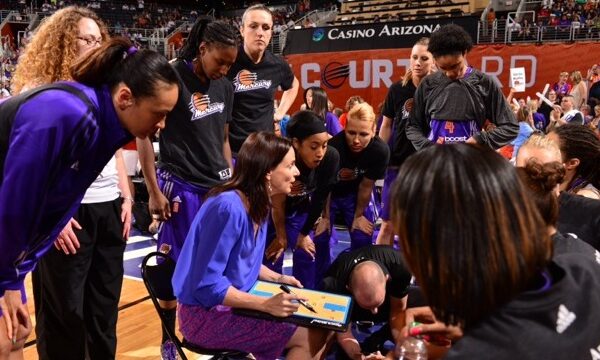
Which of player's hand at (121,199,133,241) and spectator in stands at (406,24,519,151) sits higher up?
spectator in stands at (406,24,519,151)

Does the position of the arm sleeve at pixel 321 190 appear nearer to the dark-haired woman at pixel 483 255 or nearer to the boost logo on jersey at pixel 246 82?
the boost logo on jersey at pixel 246 82

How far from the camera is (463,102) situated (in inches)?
130

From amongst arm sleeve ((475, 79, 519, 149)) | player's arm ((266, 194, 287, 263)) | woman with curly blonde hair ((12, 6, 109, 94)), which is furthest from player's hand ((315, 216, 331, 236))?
woman with curly blonde hair ((12, 6, 109, 94))

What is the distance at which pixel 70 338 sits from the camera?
2516mm

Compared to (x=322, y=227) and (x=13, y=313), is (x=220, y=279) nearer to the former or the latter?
(x=13, y=313)

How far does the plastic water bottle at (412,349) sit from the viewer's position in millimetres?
1437

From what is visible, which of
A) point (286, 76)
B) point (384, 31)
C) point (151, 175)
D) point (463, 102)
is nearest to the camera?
point (151, 175)

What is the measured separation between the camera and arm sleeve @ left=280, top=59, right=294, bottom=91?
3.73m

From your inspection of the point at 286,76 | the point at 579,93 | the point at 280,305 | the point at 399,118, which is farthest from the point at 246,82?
the point at 579,93

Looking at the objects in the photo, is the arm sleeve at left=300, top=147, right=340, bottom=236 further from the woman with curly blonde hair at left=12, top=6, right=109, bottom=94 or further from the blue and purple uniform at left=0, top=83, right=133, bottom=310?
the blue and purple uniform at left=0, top=83, right=133, bottom=310

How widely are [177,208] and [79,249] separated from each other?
2.09 feet

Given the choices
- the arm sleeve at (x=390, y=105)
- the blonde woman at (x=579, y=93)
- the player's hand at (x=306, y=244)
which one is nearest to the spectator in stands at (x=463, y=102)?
the arm sleeve at (x=390, y=105)

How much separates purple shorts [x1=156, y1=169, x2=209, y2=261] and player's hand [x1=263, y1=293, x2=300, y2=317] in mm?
1058

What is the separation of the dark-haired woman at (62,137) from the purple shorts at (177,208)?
3.74 ft
